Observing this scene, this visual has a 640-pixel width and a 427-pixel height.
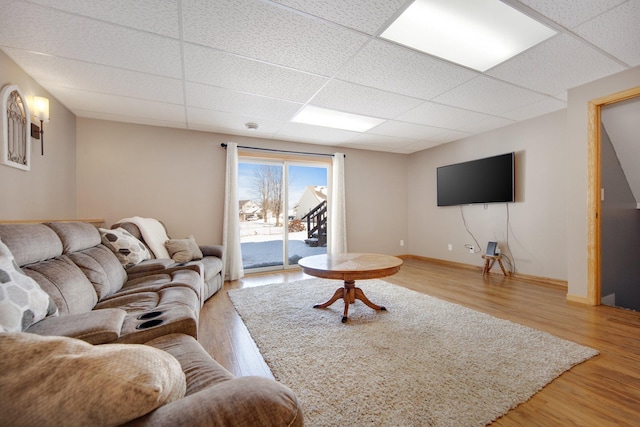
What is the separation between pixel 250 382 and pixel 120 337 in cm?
A: 92

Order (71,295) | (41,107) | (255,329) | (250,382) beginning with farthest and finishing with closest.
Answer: (41,107) < (255,329) < (71,295) < (250,382)

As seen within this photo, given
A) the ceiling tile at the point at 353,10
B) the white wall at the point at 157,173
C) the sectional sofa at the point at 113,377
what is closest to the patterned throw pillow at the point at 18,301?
the sectional sofa at the point at 113,377

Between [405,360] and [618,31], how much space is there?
286 cm

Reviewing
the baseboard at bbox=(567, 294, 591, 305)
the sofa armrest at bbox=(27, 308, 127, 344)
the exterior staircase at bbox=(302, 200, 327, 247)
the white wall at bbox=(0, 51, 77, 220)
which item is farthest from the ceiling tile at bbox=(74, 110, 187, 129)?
the baseboard at bbox=(567, 294, 591, 305)

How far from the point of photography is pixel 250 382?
707mm

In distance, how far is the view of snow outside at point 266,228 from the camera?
4664 millimetres

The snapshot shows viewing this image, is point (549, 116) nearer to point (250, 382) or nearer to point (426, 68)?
point (426, 68)

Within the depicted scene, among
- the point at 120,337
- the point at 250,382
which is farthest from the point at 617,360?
the point at 120,337

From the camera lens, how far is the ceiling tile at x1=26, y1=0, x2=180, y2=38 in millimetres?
1646

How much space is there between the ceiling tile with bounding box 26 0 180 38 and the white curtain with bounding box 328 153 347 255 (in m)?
3.47

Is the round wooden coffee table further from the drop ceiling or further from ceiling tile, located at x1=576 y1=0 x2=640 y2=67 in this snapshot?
ceiling tile, located at x1=576 y1=0 x2=640 y2=67

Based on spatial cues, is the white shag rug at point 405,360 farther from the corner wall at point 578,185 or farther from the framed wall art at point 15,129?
the framed wall art at point 15,129

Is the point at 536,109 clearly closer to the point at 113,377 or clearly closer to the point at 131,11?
the point at 131,11

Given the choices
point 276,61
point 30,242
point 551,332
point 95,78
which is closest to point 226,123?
point 95,78
